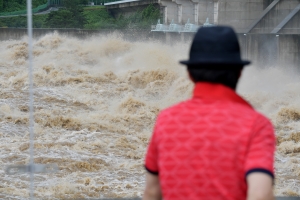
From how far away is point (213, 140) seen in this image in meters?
1.64

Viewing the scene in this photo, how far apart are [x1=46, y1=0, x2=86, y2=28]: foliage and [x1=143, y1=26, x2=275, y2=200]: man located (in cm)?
3266

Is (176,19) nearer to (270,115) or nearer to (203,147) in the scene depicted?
(270,115)

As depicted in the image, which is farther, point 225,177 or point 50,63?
point 50,63

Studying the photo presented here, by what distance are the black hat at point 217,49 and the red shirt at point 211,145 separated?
0.22 feet

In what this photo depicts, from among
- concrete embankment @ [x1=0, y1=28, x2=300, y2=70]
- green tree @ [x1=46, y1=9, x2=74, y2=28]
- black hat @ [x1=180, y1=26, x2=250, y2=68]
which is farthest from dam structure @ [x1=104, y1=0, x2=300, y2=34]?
black hat @ [x1=180, y1=26, x2=250, y2=68]

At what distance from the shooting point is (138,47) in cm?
2483

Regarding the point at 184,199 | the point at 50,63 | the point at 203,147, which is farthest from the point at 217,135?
the point at 50,63

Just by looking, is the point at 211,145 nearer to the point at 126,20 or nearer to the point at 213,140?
the point at 213,140

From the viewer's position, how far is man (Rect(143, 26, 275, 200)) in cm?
161

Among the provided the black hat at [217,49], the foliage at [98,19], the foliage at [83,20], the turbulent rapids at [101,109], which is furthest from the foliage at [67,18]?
the black hat at [217,49]

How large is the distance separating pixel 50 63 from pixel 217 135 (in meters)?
19.9

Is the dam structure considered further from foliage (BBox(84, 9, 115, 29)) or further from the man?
the man

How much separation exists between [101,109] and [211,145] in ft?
43.6

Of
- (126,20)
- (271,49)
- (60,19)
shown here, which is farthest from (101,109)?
(126,20)
